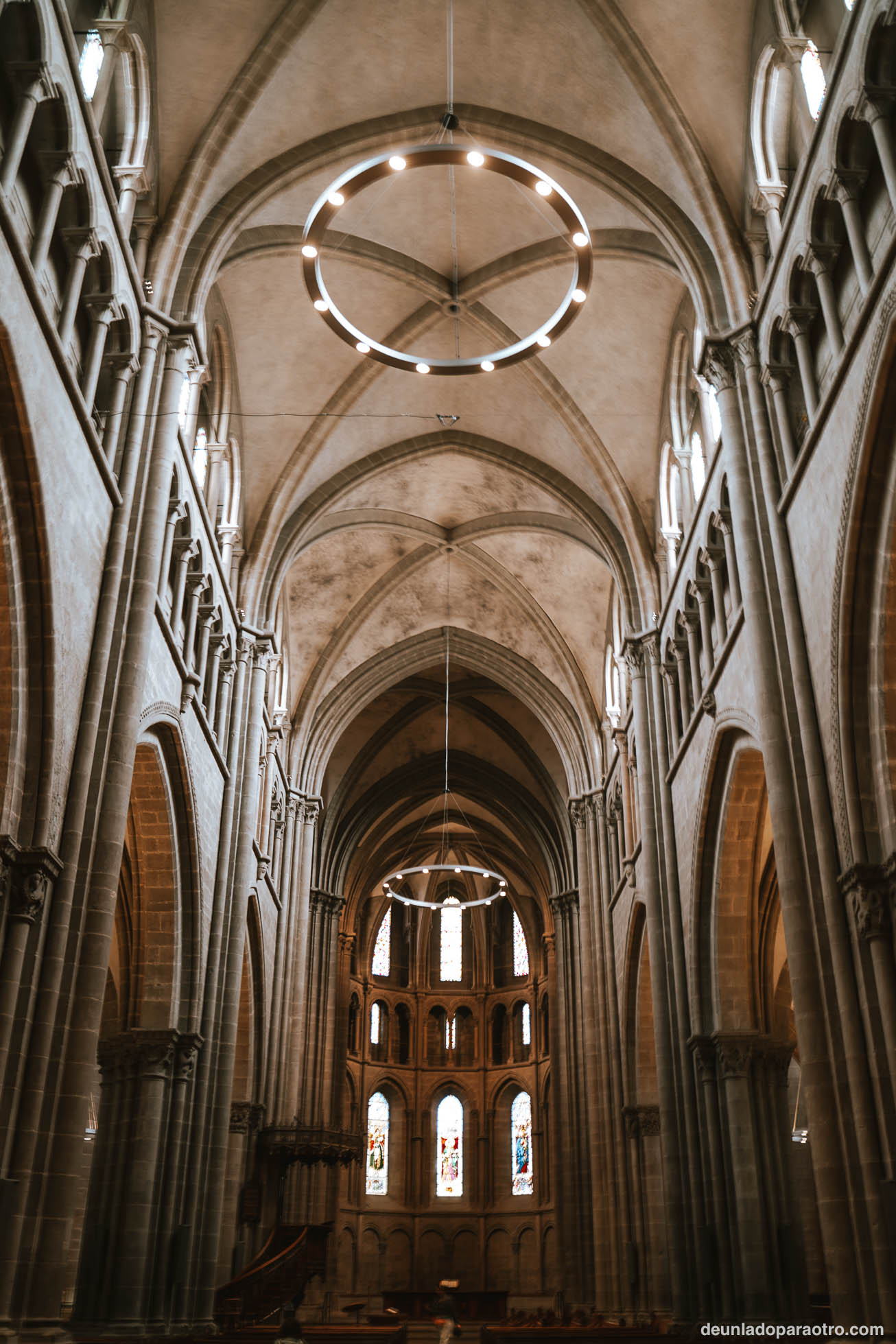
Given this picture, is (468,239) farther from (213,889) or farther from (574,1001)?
(574,1001)

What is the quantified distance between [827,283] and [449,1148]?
39995 mm

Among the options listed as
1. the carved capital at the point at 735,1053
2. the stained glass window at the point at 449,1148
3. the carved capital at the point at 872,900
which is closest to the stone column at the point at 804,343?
the carved capital at the point at 872,900

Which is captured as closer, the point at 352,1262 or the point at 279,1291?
the point at 279,1291

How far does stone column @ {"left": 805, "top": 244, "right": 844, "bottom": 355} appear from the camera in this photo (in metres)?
13.3

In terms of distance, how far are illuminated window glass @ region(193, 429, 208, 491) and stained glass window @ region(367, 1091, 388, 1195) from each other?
104 feet

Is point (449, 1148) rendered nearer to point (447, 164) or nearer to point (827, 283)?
point (827, 283)

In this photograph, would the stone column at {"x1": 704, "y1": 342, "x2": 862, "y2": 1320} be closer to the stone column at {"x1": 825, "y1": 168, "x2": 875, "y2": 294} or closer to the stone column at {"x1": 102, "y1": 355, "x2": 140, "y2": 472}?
the stone column at {"x1": 825, "y1": 168, "x2": 875, "y2": 294}

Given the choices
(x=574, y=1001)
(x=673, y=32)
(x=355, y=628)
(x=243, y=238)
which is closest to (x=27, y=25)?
(x=243, y=238)

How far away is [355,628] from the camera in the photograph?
31.1 m

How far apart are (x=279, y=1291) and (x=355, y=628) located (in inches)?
598

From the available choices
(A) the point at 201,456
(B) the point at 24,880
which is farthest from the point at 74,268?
(A) the point at 201,456

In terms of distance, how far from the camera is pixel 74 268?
13375mm

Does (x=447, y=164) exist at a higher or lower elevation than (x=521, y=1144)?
higher

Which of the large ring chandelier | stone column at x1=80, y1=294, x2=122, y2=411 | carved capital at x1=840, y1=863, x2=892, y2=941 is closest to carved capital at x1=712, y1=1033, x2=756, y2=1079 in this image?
carved capital at x1=840, y1=863, x2=892, y2=941
